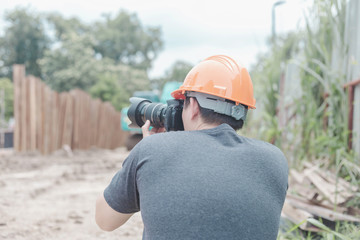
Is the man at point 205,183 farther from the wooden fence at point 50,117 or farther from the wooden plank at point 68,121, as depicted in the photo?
the wooden plank at point 68,121

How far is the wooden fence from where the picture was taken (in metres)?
8.52

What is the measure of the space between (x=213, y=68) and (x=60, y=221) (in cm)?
289

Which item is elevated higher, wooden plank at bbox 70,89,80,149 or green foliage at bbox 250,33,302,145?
green foliage at bbox 250,33,302,145

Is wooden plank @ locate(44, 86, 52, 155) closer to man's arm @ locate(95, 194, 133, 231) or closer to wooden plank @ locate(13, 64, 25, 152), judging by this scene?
wooden plank @ locate(13, 64, 25, 152)

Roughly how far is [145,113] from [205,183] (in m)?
0.72

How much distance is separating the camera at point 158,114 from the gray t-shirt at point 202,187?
27cm

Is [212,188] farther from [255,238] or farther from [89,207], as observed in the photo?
[89,207]

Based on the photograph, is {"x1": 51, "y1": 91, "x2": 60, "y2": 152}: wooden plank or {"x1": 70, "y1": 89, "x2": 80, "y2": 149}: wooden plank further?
{"x1": 70, "y1": 89, "x2": 80, "y2": 149}: wooden plank

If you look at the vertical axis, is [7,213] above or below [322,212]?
below

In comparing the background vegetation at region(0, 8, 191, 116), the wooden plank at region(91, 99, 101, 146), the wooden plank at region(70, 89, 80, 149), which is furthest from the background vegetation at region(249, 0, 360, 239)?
the background vegetation at region(0, 8, 191, 116)

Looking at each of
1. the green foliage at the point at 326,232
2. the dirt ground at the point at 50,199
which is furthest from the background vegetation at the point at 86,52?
the green foliage at the point at 326,232

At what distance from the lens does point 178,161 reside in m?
1.41

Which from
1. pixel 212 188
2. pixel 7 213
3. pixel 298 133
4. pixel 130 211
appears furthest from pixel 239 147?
pixel 298 133

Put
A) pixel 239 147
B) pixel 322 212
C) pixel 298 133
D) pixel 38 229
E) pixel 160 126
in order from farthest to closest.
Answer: pixel 298 133 < pixel 38 229 < pixel 322 212 < pixel 160 126 < pixel 239 147
